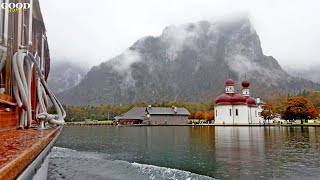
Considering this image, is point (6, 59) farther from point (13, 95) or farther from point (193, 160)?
point (193, 160)

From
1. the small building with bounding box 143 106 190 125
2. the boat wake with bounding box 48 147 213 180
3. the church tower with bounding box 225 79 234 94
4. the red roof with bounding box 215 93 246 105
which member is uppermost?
the church tower with bounding box 225 79 234 94

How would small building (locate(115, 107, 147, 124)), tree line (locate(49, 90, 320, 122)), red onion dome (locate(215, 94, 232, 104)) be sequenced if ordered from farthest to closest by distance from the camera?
small building (locate(115, 107, 147, 124)), red onion dome (locate(215, 94, 232, 104)), tree line (locate(49, 90, 320, 122))

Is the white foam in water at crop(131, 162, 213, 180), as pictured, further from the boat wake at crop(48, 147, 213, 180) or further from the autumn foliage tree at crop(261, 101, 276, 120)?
the autumn foliage tree at crop(261, 101, 276, 120)

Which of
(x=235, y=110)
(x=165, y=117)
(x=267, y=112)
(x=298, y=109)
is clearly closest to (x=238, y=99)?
(x=235, y=110)

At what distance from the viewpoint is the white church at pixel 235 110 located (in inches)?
3450

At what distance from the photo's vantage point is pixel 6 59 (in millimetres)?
6551

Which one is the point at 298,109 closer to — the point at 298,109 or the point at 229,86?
the point at 298,109

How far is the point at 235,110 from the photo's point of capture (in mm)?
88125

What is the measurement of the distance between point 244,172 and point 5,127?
368 inches

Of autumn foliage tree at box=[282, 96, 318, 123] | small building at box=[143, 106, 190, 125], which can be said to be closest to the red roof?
autumn foliage tree at box=[282, 96, 318, 123]

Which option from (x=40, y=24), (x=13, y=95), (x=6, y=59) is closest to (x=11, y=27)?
(x=6, y=59)

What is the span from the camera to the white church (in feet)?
287

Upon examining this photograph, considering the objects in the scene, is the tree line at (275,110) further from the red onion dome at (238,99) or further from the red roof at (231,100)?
the red roof at (231,100)

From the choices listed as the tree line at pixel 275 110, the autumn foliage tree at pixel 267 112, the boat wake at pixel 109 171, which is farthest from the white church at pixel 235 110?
the boat wake at pixel 109 171
